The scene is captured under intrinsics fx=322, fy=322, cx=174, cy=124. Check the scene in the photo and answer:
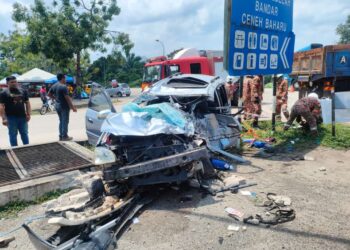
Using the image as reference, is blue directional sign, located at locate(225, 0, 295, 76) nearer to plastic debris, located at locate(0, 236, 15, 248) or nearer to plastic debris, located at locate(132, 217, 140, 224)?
plastic debris, located at locate(132, 217, 140, 224)

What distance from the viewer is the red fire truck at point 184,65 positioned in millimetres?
14391

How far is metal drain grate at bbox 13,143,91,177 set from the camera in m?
5.30

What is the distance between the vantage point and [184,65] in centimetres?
1438

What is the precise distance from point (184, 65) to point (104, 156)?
1078cm

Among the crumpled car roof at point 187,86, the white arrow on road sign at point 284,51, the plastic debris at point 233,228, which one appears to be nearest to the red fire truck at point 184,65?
the white arrow on road sign at point 284,51

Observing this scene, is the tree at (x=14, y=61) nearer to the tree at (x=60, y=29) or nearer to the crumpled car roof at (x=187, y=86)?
the tree at (x=60, y=29)

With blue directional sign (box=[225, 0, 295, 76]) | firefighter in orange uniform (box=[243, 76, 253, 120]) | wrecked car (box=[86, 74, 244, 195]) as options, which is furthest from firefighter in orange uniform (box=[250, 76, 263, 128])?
wrecked car (box=[86, 74, 244, 195])

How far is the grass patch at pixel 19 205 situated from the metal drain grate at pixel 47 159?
0.46 meters

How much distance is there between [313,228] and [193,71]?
1153cm

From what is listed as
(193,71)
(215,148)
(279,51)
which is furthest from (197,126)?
(193,71)

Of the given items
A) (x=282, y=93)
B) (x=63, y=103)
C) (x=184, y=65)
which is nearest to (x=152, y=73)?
(x=184, y=65)

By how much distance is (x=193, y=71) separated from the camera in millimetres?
14492

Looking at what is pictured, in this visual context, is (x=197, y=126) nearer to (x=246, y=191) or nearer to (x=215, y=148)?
(x=215, y=148)

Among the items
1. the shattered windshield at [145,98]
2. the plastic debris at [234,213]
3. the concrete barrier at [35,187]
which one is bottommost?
the plastic debris at [234,213]
